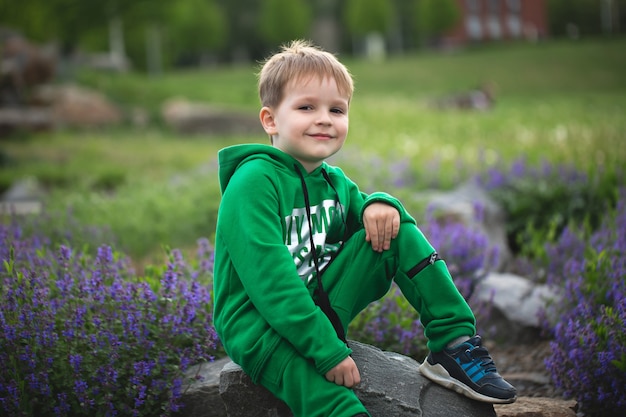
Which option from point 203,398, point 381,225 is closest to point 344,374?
point 381,225

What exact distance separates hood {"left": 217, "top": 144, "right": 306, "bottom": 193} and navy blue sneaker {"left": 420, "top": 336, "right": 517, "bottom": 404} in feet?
3.03

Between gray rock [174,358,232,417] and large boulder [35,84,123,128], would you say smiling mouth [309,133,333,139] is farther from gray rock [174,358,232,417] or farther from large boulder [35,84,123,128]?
large boulder [35,84,123,128]

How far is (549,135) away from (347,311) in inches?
287

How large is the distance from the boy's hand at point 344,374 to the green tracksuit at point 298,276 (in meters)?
0.02

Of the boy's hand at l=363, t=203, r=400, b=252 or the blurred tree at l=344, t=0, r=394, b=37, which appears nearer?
the boy's hand at l=363, t=203, r=400, b=252

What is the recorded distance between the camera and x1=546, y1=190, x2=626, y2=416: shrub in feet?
8.93

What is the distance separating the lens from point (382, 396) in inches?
88.4

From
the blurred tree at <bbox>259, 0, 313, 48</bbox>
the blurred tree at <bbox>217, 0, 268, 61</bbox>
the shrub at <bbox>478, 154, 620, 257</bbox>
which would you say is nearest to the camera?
the shrub at <bbox>478, 154, 620, 257</bbox>

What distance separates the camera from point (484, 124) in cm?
1223

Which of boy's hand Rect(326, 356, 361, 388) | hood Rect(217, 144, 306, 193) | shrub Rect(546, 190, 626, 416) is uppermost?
hood Rect(217, 144, 306, 193)

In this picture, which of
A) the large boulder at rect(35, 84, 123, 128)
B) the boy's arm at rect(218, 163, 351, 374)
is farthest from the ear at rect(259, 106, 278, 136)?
the large boulder at rect(35, 84, 123, 128)

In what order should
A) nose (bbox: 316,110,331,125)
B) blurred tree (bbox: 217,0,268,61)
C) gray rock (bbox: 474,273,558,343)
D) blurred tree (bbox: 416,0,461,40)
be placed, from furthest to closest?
blurred tree (bbox: 217,0,268,61)
blurred tree (bbox: 416,0,461,40)
gray rock (bbox: 474,273,558,343)
nose (bbox: 316,110,331,125)

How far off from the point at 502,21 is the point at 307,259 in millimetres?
49874

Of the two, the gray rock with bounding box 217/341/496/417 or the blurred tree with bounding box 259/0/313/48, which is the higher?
the blurred tree with bounding box 259/0/313/48
